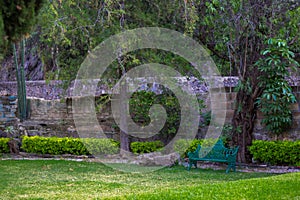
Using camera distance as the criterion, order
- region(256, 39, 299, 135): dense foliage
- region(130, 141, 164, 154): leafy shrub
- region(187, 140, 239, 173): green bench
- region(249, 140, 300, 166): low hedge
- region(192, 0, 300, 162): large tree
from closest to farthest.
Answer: region(187, 140, 239, 173): green bench < region(249, 140, 300, 166): low hedge < region(256, 39, 299, 135): dense foliage < region(192, 0, 300, 162): large tree < region(130, 141, 164, 154): leafy shrub

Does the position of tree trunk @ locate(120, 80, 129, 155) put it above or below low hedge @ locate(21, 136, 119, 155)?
above

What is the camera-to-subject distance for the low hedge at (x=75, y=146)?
10875mm

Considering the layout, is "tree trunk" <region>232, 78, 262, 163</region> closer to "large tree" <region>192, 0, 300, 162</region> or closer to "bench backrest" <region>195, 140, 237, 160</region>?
"large tree" <region>192, 0, 300, 162</region>

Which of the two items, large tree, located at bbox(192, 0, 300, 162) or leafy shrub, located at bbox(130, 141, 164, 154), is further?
leafy shrub, located at bbox(130, 141, 164, 154)

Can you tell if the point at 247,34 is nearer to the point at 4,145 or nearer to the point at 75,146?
the point at 75,146

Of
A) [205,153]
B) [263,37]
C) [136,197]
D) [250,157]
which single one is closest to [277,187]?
[136,197]

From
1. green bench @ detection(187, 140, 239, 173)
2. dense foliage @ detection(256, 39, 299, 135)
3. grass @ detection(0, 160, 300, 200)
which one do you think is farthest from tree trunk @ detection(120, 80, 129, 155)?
dense foliage @ detection(256, 39, 299, 135)

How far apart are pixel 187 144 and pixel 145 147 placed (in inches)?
48.1

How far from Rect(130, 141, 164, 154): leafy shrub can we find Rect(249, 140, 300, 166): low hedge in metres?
2.59

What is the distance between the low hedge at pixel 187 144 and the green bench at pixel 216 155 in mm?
865

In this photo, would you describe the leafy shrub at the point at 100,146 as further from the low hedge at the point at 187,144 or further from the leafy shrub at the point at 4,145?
the leafy shrub at the point at 4,145

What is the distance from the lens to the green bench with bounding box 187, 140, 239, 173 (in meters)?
8.66

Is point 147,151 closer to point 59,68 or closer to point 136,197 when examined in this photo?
point 59,68

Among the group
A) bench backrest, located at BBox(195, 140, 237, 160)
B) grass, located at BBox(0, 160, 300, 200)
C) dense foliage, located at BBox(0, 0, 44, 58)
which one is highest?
dense foliage, located at BBox(0, 0, 44, 58)
